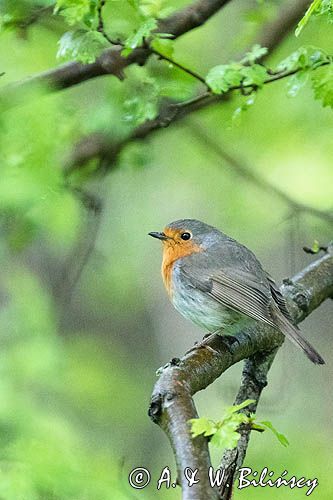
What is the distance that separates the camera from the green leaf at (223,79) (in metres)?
4.07

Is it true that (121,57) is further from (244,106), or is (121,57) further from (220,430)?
(220,430)

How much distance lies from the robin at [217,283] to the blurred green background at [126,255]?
0.57 meters

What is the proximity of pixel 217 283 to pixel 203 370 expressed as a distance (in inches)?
52.5

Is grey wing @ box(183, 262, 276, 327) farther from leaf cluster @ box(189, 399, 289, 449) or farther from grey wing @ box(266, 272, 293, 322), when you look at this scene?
leaf cluster @ box(189, 399, 289, 449)

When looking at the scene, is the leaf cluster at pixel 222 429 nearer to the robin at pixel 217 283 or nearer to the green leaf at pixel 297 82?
the robin at pixel 217 283

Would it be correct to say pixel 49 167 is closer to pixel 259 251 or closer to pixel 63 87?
pixel 63 87

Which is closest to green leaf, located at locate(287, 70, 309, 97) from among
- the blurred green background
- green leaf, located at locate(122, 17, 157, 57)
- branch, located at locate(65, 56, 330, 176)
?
green leaf, located at locate(122, 17, 157, 57)

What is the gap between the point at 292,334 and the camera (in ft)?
13.0

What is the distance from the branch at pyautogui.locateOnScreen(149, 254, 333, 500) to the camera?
2435 millimetres

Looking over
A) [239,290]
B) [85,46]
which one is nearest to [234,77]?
[85,46]

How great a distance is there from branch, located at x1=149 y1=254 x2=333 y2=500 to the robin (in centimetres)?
9

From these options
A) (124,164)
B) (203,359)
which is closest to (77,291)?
(124,164)

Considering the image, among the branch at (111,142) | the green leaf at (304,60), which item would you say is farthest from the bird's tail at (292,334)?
the branch at (111,142)

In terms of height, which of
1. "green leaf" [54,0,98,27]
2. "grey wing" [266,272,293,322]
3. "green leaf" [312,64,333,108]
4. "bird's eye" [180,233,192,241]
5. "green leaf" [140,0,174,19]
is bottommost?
"grey wing" [266,272,293,322]
